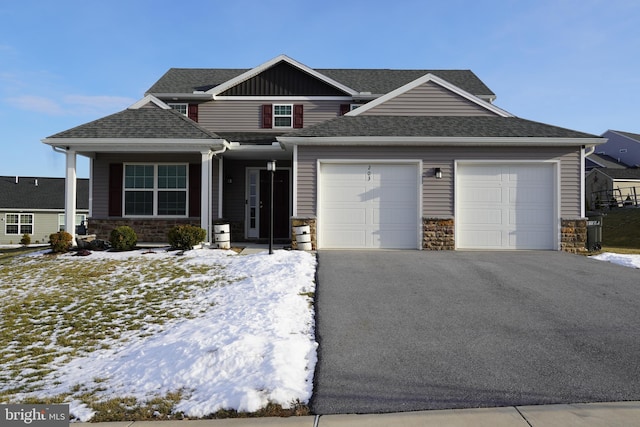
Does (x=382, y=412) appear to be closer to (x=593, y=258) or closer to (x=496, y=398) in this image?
(x=496, y=398)

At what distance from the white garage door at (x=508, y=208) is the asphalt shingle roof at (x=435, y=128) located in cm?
89

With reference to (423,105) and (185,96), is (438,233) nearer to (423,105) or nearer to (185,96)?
(423,105)

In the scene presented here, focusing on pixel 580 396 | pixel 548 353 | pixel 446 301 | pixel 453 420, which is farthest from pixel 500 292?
pixel 453 420

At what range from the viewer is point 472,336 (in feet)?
18.5

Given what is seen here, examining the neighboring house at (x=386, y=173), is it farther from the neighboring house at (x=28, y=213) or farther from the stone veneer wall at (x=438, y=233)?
the neighboring house at (x=28, y=213)

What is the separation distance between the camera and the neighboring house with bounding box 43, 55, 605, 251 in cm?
1184

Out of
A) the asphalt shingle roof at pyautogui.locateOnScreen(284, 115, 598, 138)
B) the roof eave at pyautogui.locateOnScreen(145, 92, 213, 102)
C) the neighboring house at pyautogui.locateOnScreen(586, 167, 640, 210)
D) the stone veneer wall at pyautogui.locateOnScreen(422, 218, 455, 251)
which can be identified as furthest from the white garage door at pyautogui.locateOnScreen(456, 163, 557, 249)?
the neighboring house at pyautogui.locateOnScreen(586, 167, 640, 210)

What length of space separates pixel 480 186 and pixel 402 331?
7287 millimetres

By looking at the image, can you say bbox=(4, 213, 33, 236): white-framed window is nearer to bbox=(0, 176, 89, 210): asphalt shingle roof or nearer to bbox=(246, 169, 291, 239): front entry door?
bbox=(0, 176, 89, 210): asphalt shingle roof

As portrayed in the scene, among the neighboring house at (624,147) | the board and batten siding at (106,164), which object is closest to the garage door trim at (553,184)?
the board and batten siding at (106,164)

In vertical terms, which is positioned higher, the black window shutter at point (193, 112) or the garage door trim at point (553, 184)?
the black window shutter at point (193, 112)

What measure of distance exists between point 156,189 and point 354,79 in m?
9.01

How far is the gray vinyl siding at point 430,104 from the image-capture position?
13.2 meters

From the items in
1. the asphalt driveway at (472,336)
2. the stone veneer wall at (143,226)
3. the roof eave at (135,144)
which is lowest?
the asphalt driveway at (472,336)
